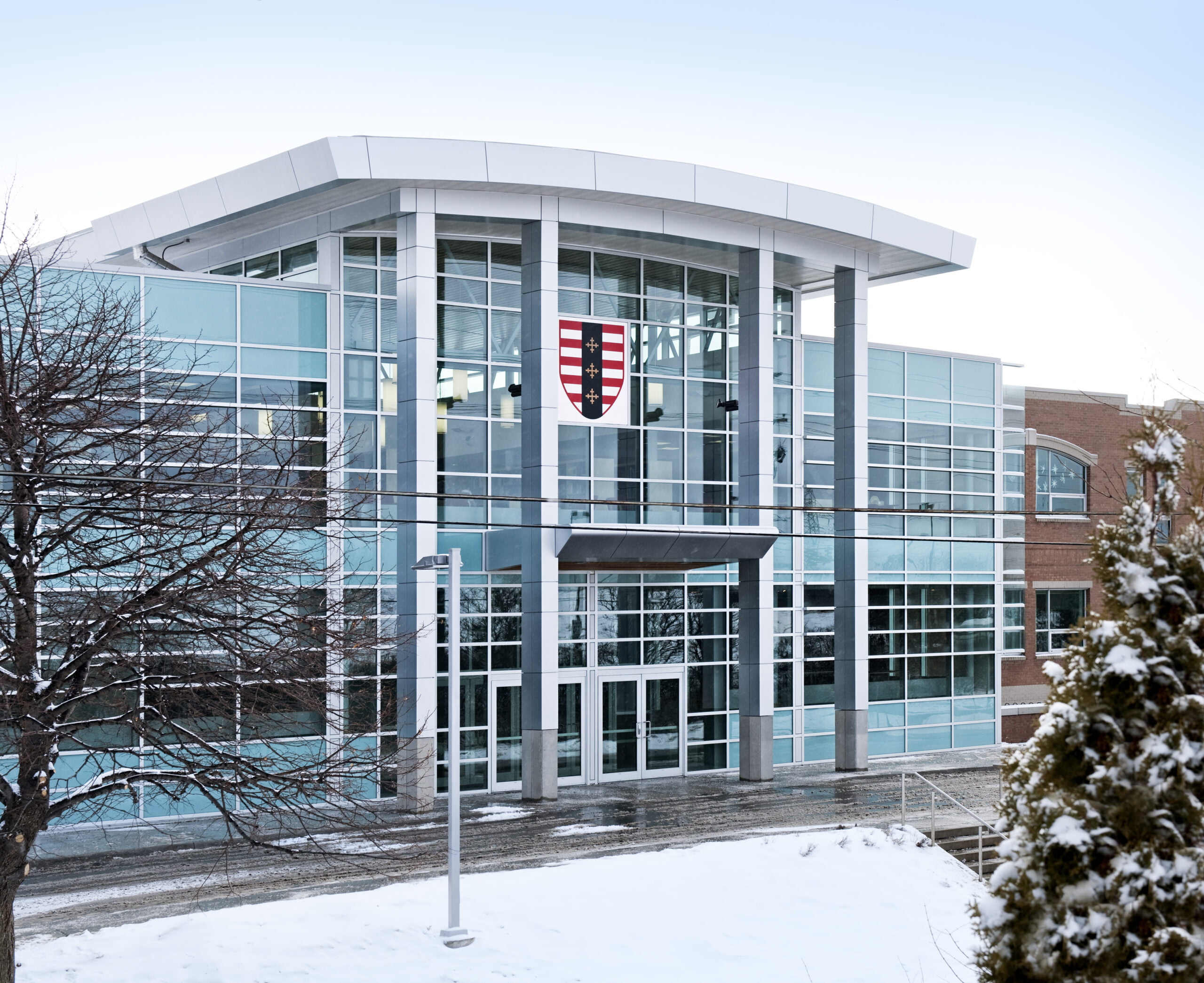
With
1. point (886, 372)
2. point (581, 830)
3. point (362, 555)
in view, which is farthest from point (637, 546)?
point (886, 372)

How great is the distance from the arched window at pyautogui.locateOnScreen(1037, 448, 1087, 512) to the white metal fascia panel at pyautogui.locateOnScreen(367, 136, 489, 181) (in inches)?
847

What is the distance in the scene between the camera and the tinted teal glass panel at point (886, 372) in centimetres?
3247

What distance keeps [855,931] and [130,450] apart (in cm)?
1110

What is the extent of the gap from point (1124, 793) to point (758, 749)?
20592 mm

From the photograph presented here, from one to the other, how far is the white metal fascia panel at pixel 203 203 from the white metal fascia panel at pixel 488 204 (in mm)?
4229

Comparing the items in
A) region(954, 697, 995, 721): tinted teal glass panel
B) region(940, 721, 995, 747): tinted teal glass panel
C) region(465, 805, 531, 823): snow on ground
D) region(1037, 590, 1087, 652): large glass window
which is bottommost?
region(940, 721, 995, 747): tinted teal glass panel

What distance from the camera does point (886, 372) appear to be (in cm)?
3275

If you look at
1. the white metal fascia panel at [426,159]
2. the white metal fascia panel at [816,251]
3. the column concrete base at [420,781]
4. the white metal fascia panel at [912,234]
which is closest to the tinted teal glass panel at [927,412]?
the white metal fascia panel at [912,234]

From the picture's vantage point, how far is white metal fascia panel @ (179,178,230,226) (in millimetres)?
24859

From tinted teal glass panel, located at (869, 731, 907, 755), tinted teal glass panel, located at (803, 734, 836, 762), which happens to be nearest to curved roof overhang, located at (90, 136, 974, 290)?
tinted teal glass panel, located at (803, 734, 836, 762)

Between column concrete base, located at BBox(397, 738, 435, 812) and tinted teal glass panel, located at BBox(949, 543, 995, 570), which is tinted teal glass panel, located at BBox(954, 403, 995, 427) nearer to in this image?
tinted teal glass panel, located at BBox(949, 543, 995, 570)

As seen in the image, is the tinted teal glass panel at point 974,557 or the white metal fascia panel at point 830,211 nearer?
the white metal fascia panel at point 830,211

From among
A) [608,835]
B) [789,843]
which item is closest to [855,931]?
[789,843]

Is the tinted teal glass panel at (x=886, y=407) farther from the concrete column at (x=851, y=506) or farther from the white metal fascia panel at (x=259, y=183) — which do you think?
the white metal fascia panel at (x=259, y=183)
